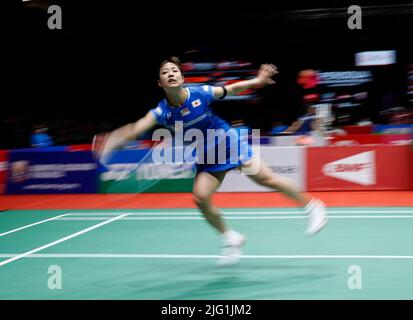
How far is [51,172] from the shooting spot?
11602 millimetres

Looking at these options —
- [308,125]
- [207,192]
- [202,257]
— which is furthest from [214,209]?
[308,125]

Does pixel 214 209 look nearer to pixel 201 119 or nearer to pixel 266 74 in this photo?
pixel 201 119

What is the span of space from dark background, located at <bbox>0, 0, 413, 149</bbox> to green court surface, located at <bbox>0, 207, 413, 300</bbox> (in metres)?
11.2

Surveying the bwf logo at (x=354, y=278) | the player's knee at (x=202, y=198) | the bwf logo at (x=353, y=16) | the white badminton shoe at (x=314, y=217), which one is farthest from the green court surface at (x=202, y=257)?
the bwf logo at (x=353, y=16)

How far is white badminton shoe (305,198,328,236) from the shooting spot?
4.86 meters

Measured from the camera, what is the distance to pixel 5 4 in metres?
15.6

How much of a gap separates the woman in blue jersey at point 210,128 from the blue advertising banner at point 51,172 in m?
6.93

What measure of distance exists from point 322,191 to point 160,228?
4453mm

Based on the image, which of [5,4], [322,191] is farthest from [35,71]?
[322,191]

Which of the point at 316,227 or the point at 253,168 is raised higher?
the point at 253,168

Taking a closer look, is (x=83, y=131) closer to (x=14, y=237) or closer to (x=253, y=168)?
(x=14, y=237)

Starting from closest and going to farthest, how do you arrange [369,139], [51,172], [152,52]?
[51,172], [369,139], [152,52]

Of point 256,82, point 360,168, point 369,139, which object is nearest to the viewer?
point 256,82

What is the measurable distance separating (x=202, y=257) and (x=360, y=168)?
5989mm
